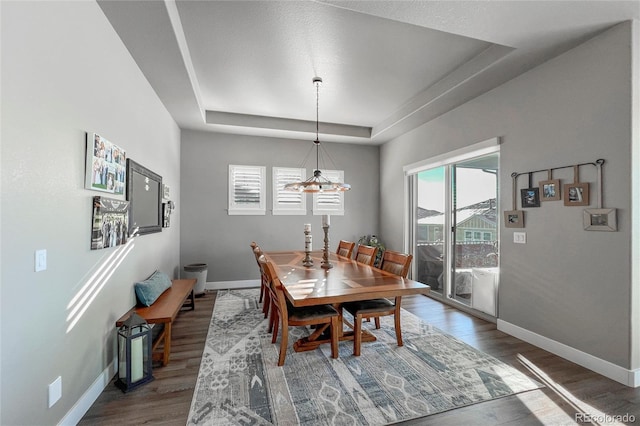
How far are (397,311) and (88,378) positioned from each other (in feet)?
8.59

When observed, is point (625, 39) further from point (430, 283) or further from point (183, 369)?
point (183, 369)

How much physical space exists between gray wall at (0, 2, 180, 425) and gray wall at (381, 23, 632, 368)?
4062 mm

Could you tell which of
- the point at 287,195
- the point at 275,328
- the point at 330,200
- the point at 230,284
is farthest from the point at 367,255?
the point at 230,284

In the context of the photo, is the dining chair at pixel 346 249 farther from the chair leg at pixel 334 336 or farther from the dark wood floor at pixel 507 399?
the dark wood floor at pixel 507 399

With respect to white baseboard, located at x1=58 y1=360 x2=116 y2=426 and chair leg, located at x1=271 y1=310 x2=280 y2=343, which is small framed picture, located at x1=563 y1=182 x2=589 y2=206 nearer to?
chair leg, located at x1=271 y1=310 x2=280 y2=343

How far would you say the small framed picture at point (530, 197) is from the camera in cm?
297

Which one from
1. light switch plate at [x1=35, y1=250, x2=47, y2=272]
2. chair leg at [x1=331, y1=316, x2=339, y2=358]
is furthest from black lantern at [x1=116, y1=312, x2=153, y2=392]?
chair leg at [x1=331, y1=316, x2=339, y2=358]

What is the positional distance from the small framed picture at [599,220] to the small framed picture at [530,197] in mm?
466

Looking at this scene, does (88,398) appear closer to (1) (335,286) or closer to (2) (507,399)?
(1) (335,286)

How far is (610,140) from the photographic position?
2.36 meters

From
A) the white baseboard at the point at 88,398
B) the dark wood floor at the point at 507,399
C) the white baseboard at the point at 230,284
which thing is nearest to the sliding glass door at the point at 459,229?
the dark wood floor at the point at 507,399

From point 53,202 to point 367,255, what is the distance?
10.5 ft

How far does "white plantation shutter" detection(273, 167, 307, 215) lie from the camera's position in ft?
18.2

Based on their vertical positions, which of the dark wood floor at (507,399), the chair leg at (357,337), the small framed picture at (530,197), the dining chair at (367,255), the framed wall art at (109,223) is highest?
the small framed picture at (530,197)
